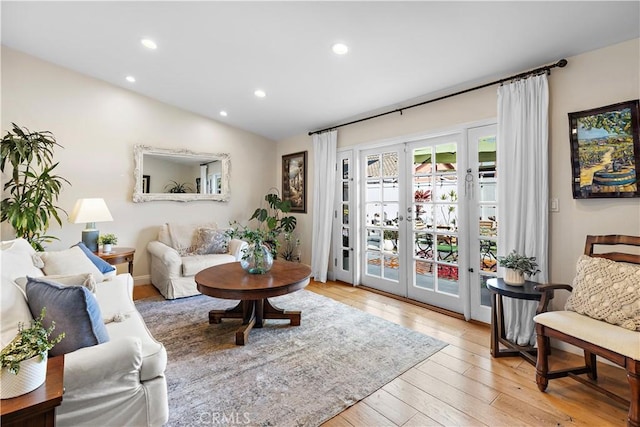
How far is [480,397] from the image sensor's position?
1.88m

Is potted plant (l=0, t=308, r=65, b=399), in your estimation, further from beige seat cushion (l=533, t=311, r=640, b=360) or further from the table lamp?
the table lamp

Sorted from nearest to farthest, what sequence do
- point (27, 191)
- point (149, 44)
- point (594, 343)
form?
point (594, 343), point (149, 44), point (27, 191)

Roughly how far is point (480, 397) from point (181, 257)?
360 cm

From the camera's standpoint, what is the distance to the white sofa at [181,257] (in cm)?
371

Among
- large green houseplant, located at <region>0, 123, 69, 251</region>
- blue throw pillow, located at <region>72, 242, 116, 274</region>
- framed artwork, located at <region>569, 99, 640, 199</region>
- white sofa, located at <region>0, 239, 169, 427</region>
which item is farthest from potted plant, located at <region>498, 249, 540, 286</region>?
large green houseplant, located at <region>0, 123, 69, 251</region>

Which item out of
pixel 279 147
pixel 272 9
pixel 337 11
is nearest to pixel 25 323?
pixel 272 9

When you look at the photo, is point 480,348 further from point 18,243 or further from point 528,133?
point 18,243

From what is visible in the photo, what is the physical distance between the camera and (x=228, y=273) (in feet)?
9.45

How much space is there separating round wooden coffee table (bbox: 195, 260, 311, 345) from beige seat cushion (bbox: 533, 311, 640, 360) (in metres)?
1.79

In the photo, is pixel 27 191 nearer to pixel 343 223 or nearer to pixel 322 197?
pixel 322 197

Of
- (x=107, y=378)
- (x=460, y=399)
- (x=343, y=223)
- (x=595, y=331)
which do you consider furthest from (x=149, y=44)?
(x=595, y=331)

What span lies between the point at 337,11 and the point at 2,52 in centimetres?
395

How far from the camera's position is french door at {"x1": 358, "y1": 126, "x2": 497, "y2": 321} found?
303 centimetres

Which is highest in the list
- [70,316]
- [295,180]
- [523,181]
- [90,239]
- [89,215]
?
[295,180]
